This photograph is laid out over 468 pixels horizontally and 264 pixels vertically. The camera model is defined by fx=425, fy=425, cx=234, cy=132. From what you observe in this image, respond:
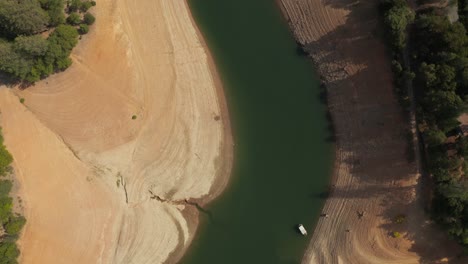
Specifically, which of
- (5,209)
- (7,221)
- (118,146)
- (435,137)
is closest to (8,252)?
(7,221)

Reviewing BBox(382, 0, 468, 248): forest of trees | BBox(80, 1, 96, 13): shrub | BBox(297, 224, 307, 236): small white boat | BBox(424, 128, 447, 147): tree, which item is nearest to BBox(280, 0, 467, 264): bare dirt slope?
BBox(297, 224, 307, 236): small white boat

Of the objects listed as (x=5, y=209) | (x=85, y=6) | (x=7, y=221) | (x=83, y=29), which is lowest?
(x=7, y=221)

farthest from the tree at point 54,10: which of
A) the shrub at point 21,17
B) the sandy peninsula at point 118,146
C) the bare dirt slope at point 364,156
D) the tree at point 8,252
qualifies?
the bare dirt slope at point 364,156

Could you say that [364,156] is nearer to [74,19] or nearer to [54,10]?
[74,19]

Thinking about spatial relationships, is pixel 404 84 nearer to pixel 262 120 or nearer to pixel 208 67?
pixel 262 120

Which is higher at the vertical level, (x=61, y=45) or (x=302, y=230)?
(x=61, y=45)

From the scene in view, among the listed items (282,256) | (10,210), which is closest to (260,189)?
(282,256)
